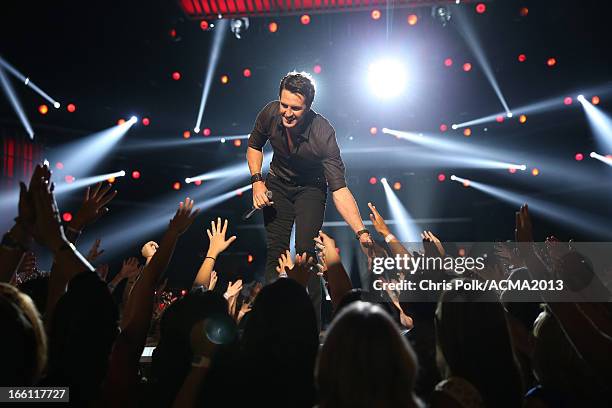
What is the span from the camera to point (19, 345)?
171cm

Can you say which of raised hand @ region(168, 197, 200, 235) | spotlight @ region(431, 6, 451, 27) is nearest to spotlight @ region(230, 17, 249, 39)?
spotlight @ region(431, 6, 451, 27)

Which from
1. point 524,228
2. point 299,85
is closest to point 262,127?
point 299,85

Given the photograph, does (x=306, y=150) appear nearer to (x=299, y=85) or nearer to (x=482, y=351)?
(x=299, y=85)

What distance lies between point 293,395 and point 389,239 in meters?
1.79

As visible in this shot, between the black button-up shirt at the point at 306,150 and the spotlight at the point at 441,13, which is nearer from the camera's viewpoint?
the black button-up shirt at the point at 306,150

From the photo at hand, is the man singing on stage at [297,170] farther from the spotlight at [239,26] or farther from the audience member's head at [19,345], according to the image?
the spotlight at [239,26]

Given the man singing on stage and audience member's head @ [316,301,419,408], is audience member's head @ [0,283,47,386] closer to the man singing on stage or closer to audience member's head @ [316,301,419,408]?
audience member's head @ [316,301,419,408]

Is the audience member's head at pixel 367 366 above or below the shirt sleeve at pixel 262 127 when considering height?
below

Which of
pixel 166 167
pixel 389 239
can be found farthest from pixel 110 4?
pixel 389 239

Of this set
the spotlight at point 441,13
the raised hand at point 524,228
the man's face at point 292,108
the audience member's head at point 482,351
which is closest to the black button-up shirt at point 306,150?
the man's face at point 292,108

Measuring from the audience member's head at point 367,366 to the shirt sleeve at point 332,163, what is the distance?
2672mm

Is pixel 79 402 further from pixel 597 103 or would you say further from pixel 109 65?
pixel 597 103

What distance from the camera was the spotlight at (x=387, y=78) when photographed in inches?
381

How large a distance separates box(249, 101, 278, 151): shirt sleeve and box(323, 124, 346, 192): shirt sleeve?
0.47m
